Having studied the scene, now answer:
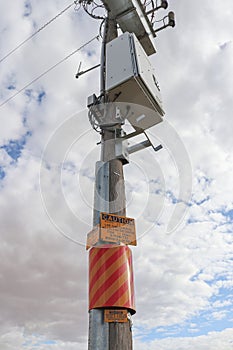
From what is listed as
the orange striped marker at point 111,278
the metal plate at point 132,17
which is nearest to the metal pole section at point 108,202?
the orange striped marker at point 111,278

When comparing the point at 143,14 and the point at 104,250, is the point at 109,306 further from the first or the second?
the point at 143,14

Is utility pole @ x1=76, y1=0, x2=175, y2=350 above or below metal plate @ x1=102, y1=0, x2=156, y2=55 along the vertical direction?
below

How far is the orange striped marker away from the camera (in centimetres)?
271

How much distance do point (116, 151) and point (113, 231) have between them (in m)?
1.07

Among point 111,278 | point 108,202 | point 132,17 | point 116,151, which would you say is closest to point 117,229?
point 108,202

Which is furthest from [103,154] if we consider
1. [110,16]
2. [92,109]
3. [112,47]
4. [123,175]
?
[110,16]

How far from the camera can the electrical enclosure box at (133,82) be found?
398 centimetres

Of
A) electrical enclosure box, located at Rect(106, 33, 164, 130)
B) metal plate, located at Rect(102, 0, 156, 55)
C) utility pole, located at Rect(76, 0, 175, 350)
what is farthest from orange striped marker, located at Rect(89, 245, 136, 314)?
metal plate, located at Rect(102, 0, 156, 55)

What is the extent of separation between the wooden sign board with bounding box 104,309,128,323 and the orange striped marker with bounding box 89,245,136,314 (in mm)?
53

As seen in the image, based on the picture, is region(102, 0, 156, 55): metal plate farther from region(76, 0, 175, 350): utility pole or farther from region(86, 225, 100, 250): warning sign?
region(86, 225, 100, 250): warning sign

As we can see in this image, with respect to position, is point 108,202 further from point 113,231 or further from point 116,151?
point 116,151

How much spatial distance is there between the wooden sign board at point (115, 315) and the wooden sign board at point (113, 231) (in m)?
0.62

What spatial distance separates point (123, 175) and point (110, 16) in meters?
2.90

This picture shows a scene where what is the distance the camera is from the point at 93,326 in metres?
2.68
